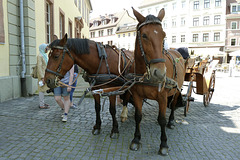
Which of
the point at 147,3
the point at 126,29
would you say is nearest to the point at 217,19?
the point at 147,3

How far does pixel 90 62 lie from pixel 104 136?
4.77 ft

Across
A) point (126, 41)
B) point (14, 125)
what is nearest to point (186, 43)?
point (126, 41)

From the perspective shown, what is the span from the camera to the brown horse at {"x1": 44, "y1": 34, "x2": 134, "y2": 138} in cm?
318

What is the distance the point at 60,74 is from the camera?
3.22 meters

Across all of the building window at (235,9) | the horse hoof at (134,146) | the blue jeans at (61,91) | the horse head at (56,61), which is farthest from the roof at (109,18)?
the horse hoof at (134,146)

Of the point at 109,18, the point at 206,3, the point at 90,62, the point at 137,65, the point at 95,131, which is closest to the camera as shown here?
the point at 137,65

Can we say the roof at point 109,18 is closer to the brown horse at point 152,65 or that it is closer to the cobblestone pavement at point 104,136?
the cobblestone pavement at point 104,136

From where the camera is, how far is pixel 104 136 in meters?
3.70

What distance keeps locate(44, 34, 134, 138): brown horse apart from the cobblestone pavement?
48 centimetres

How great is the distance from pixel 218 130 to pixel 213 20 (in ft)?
118

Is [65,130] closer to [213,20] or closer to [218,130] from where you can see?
[218,130]

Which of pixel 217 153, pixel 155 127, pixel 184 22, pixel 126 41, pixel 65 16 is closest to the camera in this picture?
pixel 217 153

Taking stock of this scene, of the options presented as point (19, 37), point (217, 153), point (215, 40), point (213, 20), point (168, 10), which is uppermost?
point (168, 10)

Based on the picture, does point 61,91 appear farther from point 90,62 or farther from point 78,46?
point 78,46
